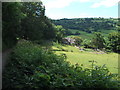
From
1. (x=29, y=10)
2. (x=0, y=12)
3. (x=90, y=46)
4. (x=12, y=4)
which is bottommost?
(x=90, y=46)

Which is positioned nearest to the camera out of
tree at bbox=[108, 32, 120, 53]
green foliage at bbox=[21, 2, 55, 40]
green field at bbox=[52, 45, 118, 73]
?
green field at bbox=[52, 45, 118, 73]

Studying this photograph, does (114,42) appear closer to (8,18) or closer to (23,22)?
(23,22)

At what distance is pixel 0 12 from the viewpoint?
10.0 feet

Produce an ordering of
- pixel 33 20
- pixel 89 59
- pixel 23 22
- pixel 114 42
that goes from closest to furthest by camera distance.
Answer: pixel 23 22 → pixel 89 59 → pixel 33 20 → pixel 114 42

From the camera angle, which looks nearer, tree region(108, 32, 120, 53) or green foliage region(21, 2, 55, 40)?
green foliage region(21, 2, 55, 40)

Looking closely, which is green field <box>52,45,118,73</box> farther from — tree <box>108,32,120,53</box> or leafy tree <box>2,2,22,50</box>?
tree <box>108,32,120,53</box>

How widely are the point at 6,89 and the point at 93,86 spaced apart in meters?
1.19

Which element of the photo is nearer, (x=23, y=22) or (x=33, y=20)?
(x=23, y=22)

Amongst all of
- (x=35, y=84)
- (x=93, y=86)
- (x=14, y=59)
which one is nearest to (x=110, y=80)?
(x=93, y=86)

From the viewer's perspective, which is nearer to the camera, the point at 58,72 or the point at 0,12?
the point at 58,72

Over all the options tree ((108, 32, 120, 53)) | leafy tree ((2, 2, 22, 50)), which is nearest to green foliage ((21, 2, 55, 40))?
leafy tree ((2, 2, 22, 50))

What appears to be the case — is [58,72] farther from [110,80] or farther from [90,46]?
[90,46]

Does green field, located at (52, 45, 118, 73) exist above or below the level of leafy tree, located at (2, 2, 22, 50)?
below

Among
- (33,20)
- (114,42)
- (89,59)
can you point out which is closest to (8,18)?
(89,59)
